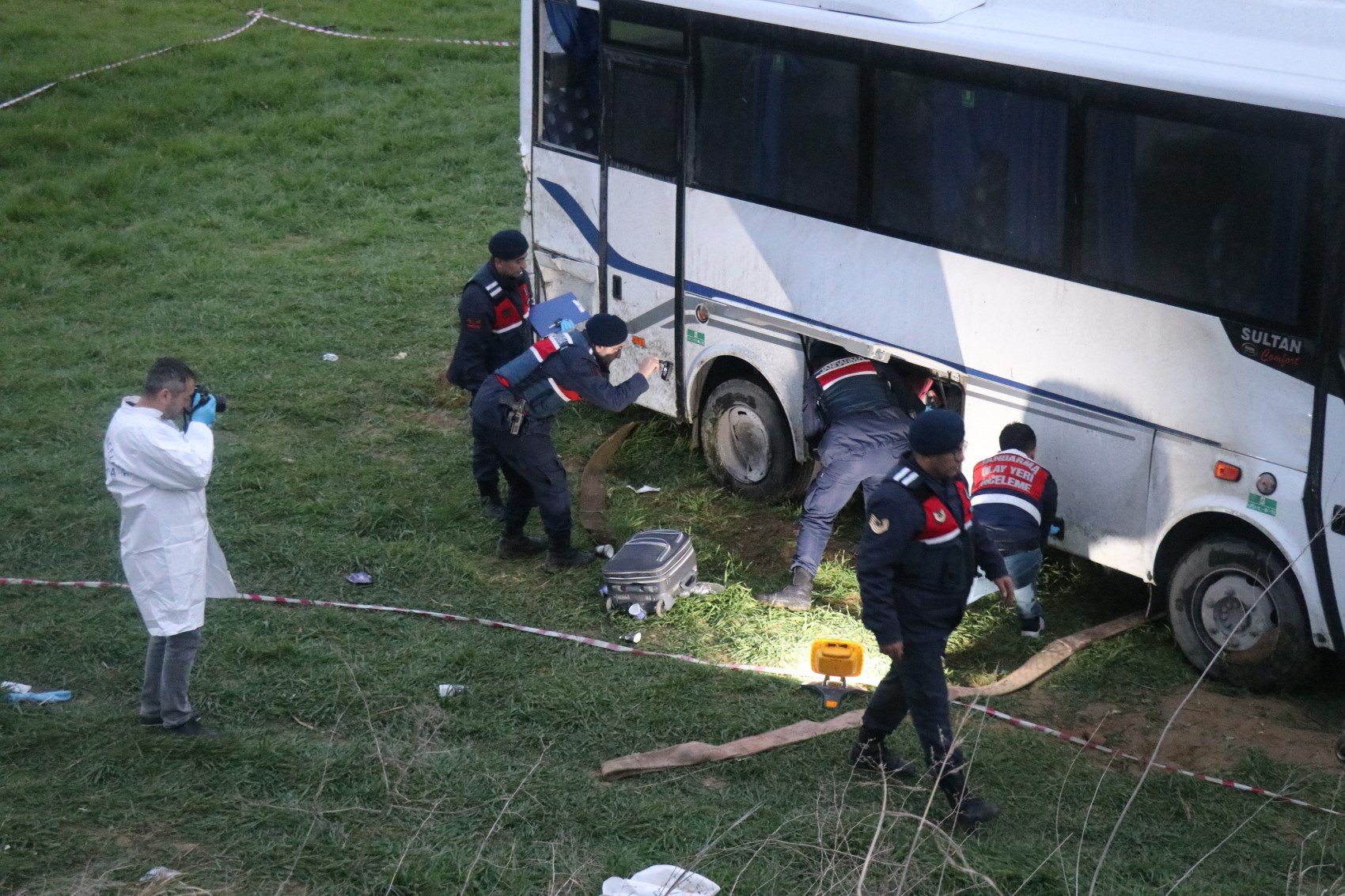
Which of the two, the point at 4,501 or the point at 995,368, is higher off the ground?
the point at 995,368

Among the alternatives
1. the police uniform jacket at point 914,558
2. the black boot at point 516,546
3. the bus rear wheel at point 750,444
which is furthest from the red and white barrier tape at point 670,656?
the bus rear wheel at point 750,444

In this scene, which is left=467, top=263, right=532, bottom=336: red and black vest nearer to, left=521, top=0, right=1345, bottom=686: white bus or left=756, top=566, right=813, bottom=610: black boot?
left=521, top=0, right=1345, bottom=686: white bus

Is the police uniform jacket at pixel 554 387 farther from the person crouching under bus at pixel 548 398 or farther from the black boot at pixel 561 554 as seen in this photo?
the black boot at pixel 561 554

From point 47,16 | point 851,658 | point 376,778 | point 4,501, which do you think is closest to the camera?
point 376,778

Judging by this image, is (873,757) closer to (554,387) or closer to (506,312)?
(554,387)

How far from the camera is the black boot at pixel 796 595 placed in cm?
738

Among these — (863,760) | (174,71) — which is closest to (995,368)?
(863,760)

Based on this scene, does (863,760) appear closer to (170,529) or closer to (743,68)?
(170,529)

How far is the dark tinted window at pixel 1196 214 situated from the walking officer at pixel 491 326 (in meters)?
3.38

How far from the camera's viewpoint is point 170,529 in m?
5.58

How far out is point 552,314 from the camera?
28.6 ft

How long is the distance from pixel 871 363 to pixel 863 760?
100 inches

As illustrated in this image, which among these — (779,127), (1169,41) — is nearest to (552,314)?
(779,127)

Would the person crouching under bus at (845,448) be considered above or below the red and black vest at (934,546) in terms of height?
below
